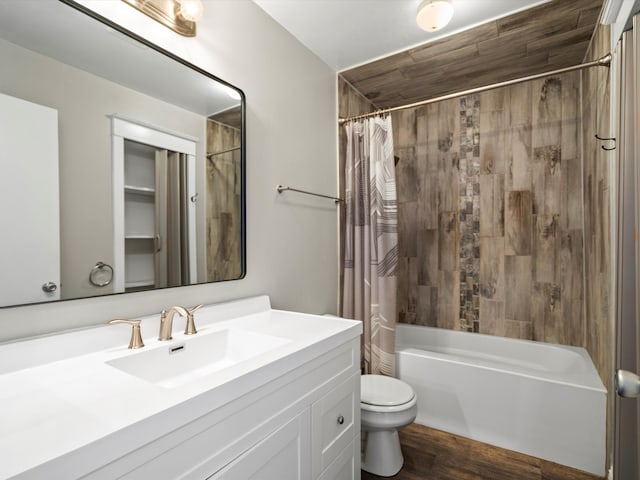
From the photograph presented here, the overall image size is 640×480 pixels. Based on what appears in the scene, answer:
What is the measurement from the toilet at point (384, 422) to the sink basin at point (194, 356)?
788 mm

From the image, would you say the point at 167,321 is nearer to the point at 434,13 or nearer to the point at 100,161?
the point at 100,161

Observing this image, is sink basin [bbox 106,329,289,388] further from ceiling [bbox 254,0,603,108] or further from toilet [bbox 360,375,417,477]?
ceiling [bbox 254,0,603,108]

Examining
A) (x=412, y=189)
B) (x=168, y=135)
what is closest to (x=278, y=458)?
(x=168, y=135)

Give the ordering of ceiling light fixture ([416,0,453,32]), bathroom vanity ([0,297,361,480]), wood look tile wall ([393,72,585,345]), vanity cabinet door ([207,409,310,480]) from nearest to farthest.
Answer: bathroom vanity ([0,297,361,480]), vanity cabinet door ([207,409,310,480]), ceiling light fixture ([416,0,453,32]), wood look tile wall ([393,72,585,345])

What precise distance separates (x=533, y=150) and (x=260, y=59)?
6.84 ft

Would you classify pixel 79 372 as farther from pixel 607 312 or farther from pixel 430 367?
pixel 607 312

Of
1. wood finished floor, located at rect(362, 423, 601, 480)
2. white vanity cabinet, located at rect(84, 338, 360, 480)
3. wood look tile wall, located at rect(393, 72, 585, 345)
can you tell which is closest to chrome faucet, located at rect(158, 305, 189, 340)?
white vanity cabinet, located at rect(84, 338, 360, 480)

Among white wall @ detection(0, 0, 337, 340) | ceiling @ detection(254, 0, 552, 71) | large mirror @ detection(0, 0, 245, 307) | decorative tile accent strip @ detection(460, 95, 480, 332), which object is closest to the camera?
large mirror @ detection(0, 0, 245, 307)

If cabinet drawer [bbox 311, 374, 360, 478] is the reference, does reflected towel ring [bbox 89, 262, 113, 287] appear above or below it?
above

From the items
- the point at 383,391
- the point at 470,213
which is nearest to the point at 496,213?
Answer: the point at 470,213

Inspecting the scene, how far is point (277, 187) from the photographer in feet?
6.03

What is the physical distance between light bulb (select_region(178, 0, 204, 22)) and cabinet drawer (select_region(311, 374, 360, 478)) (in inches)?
61.4

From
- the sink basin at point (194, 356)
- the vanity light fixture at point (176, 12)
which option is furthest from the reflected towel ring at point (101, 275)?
the vanity light fixture at point (176, 12)

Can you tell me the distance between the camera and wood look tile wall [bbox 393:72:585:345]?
2393 millimetres
